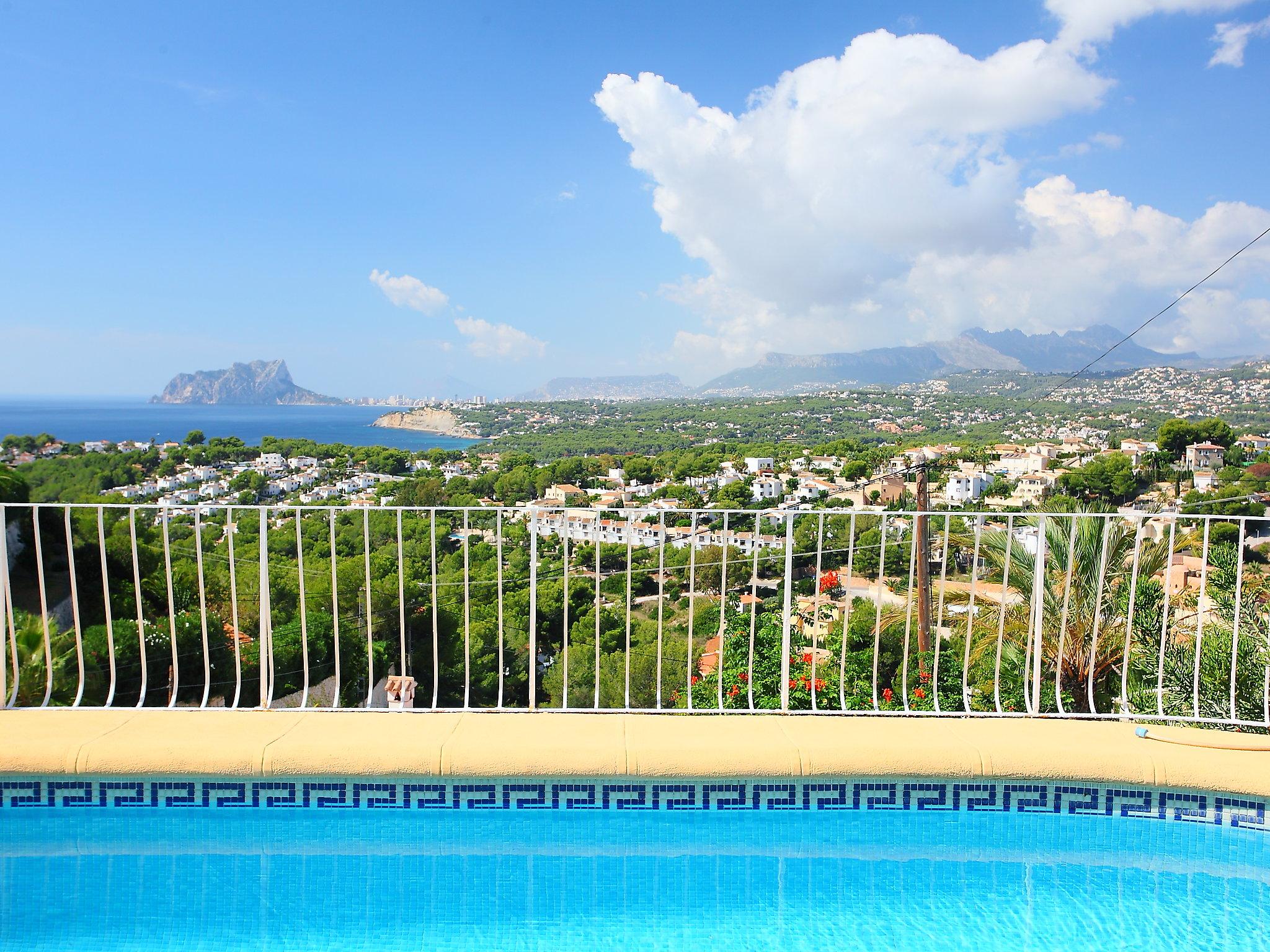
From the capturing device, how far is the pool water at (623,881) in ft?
6.92

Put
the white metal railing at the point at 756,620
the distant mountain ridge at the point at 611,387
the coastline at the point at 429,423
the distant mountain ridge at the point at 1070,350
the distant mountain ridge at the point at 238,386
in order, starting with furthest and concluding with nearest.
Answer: the distant mountain ridge at the point at 611,387 → the distant mountain ridge at the point at 238,386 → the distant mountain ridge at the point at 1070,350 → the coastline at the point at 429,423 → the white metal railing at the point at 756,620

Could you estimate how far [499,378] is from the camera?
88062 mm

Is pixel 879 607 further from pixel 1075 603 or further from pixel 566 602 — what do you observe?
pixel 1075 603

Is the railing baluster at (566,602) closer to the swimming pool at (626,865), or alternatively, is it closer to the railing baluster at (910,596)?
the swimming pool at (626,865)

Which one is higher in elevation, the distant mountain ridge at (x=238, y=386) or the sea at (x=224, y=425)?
the distant mountain ridge at (x=238, y=386)

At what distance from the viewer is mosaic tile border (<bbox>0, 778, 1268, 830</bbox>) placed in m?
2.45

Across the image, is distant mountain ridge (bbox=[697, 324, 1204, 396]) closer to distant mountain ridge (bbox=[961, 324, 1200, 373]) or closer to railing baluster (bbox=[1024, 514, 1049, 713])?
distant mountain ridge (bbox=[961, 324, 1200, 373])

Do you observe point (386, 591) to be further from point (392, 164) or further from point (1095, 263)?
point (1095, 263)

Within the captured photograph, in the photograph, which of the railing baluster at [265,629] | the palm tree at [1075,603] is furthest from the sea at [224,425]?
the palm tree at [1075,603]

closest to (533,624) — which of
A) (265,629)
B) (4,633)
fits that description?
(265,629)

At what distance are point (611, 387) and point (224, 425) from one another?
91.1 m

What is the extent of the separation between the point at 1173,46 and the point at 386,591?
1603 inches

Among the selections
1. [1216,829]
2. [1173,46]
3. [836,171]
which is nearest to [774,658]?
[1216,829]

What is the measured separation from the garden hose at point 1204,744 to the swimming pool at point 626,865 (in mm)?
206
